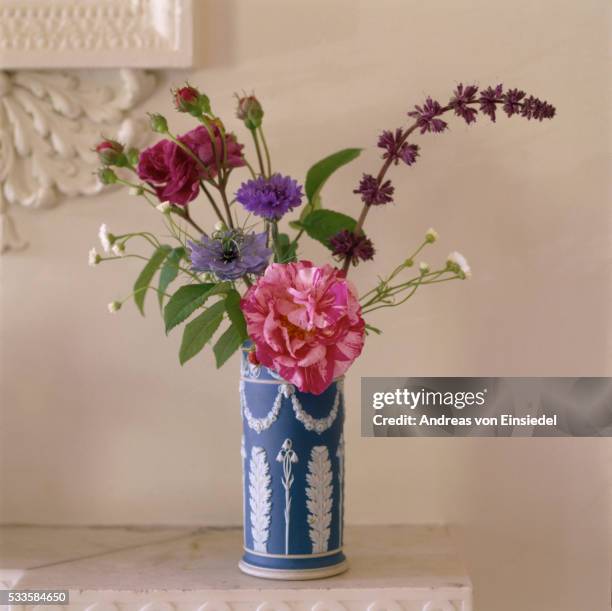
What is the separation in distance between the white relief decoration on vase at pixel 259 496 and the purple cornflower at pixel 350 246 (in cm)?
23

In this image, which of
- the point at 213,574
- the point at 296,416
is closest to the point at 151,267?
the point at 296,416

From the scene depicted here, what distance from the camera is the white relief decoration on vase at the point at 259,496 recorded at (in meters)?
0.99

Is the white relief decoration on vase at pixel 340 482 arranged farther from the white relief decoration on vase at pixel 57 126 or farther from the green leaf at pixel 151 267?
the white relief decoration on vase at pixel 57 126

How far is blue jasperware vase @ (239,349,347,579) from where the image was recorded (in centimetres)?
99

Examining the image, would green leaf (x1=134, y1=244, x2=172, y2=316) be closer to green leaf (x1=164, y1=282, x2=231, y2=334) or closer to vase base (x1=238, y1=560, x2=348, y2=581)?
green leaf (x1=164, y1=282, x2=231, y2=334)

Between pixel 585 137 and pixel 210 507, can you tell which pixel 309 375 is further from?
pixel 585 137

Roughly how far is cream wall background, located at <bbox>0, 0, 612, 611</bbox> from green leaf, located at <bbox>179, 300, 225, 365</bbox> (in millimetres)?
258

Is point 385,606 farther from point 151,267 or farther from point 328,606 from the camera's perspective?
point 151,267

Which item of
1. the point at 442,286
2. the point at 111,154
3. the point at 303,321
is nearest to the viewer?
the point at 303,321

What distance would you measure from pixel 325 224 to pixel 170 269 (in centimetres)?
18

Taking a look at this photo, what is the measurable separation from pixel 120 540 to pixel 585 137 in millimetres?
778

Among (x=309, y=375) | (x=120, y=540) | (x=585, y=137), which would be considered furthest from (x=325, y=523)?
(x=585, y=137)

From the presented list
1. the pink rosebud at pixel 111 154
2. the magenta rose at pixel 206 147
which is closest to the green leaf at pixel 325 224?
the magenta rose at pixel 206 147

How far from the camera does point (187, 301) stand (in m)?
0.97
